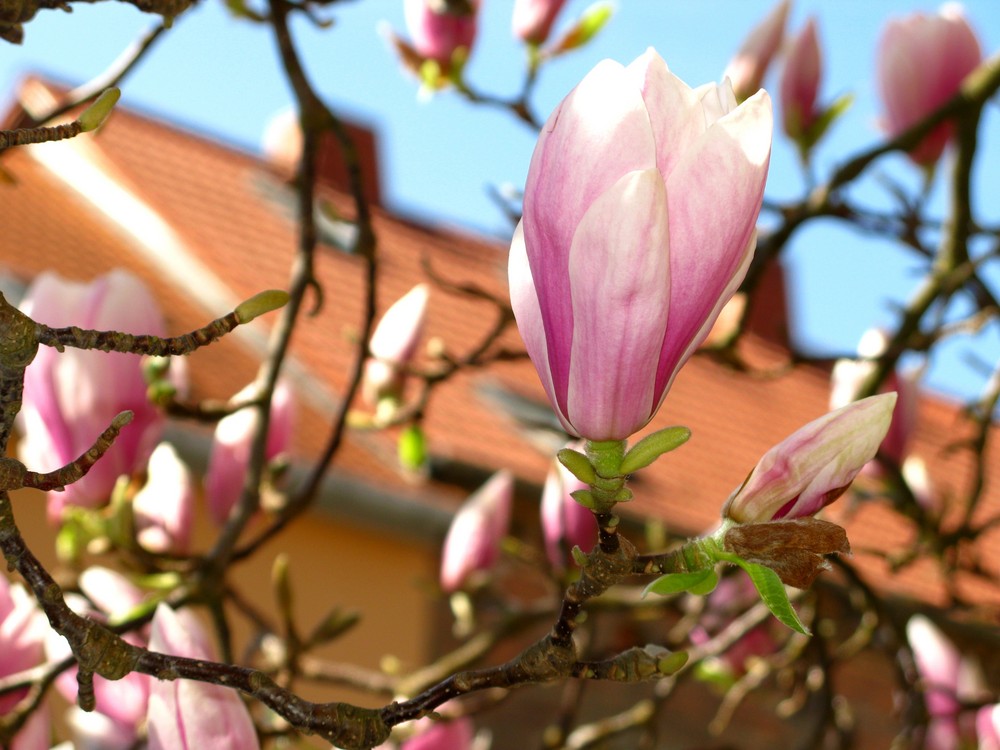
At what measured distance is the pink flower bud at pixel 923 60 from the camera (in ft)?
5.74

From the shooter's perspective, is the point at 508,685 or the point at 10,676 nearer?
the point at 508,685

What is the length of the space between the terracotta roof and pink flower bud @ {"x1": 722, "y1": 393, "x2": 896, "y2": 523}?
265 cm

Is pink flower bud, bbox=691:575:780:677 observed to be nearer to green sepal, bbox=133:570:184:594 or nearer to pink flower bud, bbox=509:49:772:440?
green sepal, bbox=133:570:184:594

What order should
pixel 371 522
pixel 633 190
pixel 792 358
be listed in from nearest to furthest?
1. pixel 633 190
2. pixel 792 358
3. pixel 371 522

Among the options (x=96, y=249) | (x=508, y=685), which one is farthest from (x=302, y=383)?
(x=508, y=685)

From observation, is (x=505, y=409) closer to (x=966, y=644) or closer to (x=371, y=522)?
(x=371, y=522)

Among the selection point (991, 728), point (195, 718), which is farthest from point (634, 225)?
point (991, 728)

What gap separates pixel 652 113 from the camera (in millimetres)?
585

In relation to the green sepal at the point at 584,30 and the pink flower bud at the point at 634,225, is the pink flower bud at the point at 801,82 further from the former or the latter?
the pink flower bud at the point at 634,225

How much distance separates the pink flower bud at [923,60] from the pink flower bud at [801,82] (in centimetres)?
9

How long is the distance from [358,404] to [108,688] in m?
3.10

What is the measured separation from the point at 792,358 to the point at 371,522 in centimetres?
230

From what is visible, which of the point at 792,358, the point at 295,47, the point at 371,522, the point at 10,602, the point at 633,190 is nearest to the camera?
the point at 633,190

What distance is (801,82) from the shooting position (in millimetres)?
1812
